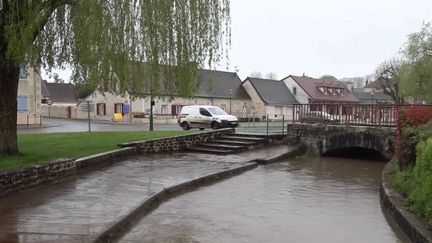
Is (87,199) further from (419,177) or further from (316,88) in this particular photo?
(316,88)

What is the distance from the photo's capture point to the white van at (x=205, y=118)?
1200 inches

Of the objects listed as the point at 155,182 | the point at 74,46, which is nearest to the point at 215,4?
the point at 74,46

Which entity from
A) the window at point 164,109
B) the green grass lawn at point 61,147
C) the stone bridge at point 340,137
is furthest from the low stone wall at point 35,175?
the window at point 164,109

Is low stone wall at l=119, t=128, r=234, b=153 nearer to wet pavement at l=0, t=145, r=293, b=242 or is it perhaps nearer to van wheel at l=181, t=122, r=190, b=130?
wet pavement at l=0, t=145, r=293, b=242

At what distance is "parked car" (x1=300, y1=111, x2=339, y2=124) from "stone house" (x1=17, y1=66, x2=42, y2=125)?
2345 centimetres

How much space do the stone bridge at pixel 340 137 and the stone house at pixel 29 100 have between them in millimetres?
23825

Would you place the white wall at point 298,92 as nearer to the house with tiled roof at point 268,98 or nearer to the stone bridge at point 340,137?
the house with tiled roof at point 268,98

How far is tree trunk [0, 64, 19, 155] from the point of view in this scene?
1195cm

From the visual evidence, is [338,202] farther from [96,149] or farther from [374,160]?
[374,160]

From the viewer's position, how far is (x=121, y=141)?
18266 millimetres

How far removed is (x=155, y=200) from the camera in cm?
1002

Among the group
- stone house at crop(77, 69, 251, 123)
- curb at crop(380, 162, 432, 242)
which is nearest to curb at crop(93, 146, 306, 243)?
curb at crop(380, 162, 432, 242)

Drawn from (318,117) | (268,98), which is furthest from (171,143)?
(268,98)

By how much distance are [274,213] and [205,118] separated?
2152 cm
